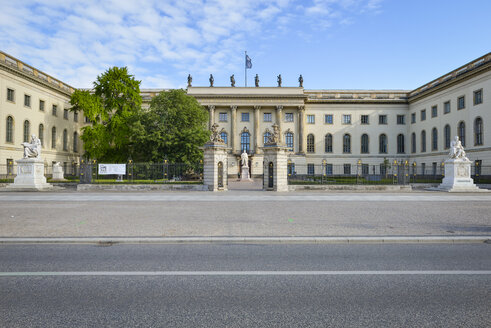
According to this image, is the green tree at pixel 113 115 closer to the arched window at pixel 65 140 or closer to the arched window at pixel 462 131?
the arched window at pixel 65 140

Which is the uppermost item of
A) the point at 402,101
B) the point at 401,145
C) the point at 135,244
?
the point at 402,101

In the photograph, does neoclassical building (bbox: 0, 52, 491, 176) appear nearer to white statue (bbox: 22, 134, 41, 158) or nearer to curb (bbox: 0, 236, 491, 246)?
white statue (bbox: 22, 134, 41, 158)

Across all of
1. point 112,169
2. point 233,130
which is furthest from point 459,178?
point 233,130

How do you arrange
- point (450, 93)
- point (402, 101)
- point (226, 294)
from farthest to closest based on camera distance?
point (402, 101)
point (450, 93)
point (226, 294)

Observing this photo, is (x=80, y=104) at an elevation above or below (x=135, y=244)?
above

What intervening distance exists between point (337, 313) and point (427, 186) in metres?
29.6

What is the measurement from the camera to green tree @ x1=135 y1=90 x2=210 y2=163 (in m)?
36.8

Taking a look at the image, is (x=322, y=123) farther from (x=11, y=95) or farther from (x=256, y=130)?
(x=11, y=95)

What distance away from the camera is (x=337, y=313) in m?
3.84

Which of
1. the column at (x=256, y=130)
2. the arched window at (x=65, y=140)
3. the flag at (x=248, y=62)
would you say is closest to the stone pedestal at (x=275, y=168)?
the flag at (x=248, y=62)

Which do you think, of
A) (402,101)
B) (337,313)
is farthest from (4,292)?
(402,101)

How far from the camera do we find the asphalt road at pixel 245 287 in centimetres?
372

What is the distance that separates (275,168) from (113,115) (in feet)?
89.4

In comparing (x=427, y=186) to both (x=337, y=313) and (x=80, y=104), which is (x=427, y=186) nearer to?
(x=337, y=313)
